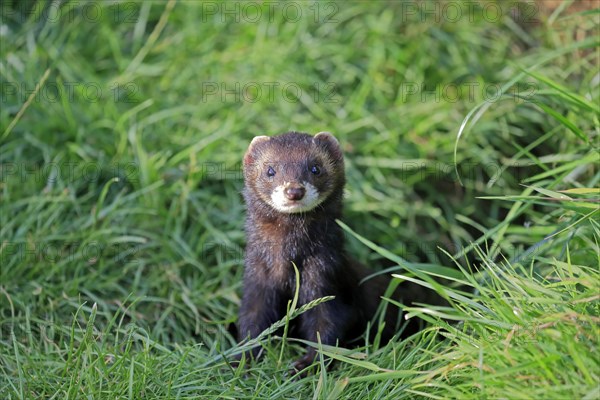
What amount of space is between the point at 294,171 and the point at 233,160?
6.10 feet

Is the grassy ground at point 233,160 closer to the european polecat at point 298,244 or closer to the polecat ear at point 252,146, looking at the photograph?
the european polecat at point 298,244

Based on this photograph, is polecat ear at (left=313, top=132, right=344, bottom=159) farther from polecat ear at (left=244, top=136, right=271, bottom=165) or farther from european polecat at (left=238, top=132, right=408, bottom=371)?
polecat ear at (left=244, top=136, right=271, bottom=165)

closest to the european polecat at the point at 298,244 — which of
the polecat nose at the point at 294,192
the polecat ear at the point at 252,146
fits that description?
the polecat ear at the point at 252,146

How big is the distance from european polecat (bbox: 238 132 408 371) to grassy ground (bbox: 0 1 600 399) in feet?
0.82

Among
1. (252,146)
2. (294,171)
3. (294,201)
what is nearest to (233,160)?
(252,146)

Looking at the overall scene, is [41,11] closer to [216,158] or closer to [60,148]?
[60,148]

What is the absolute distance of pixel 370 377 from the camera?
3816 mm

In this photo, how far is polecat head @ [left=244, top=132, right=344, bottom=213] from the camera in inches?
181

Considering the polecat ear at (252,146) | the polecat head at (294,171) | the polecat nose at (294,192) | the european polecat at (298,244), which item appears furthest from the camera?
the polecat ear at (252,146)

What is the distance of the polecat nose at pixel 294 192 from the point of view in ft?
14.7

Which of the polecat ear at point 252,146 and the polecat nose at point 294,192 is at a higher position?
the polecat ear at point 252,146

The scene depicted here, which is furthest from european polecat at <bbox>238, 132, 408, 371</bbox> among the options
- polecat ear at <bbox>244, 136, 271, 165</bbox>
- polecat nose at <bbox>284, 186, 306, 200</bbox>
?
polecat nose at <bbox>284, 186, 306, 200</bbox>

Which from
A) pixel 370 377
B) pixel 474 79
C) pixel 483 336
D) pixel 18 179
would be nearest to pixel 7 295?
pixel 18 179

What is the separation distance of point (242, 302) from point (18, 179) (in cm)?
237
